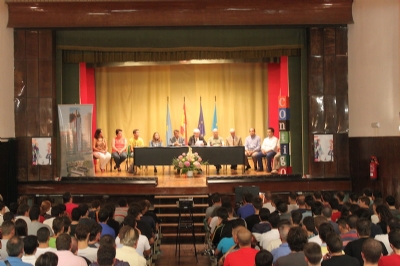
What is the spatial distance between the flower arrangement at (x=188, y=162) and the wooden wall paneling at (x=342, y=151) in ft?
10.2

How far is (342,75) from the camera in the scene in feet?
46.0

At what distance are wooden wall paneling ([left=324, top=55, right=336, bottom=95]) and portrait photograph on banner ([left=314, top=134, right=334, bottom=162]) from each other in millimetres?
1026

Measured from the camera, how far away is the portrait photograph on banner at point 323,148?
45.9 feet

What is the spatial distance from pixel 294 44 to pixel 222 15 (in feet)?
6.19

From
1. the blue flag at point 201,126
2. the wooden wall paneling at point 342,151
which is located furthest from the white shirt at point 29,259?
the blue flag at point 201,126

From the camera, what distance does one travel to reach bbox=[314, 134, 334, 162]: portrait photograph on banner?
14000 millimetres

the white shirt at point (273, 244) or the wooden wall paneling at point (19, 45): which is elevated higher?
the wooden wall paneling at point (19, 45)

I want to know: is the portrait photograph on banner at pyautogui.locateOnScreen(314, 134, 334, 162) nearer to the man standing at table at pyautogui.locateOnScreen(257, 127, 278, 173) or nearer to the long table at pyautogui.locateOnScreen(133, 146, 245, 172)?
the man standing at table at pyautogui.locateOnScreen(257, 127, 278, 173)

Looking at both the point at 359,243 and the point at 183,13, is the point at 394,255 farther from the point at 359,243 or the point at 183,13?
the point at 183,13

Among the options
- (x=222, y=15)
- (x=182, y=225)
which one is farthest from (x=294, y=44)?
(x=182, y=225)

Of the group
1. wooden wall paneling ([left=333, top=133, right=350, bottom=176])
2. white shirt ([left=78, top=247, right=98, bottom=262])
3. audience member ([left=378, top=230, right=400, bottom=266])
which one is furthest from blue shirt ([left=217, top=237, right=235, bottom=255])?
wooden wall paneling ([left=333, top=133, right=350, bottom=176])

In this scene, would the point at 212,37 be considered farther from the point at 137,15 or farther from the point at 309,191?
the point at 309,191

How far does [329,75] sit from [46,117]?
21.2 feet

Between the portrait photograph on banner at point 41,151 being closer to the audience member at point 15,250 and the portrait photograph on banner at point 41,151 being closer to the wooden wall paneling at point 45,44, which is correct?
the wooden wall paneling at point 45,44
